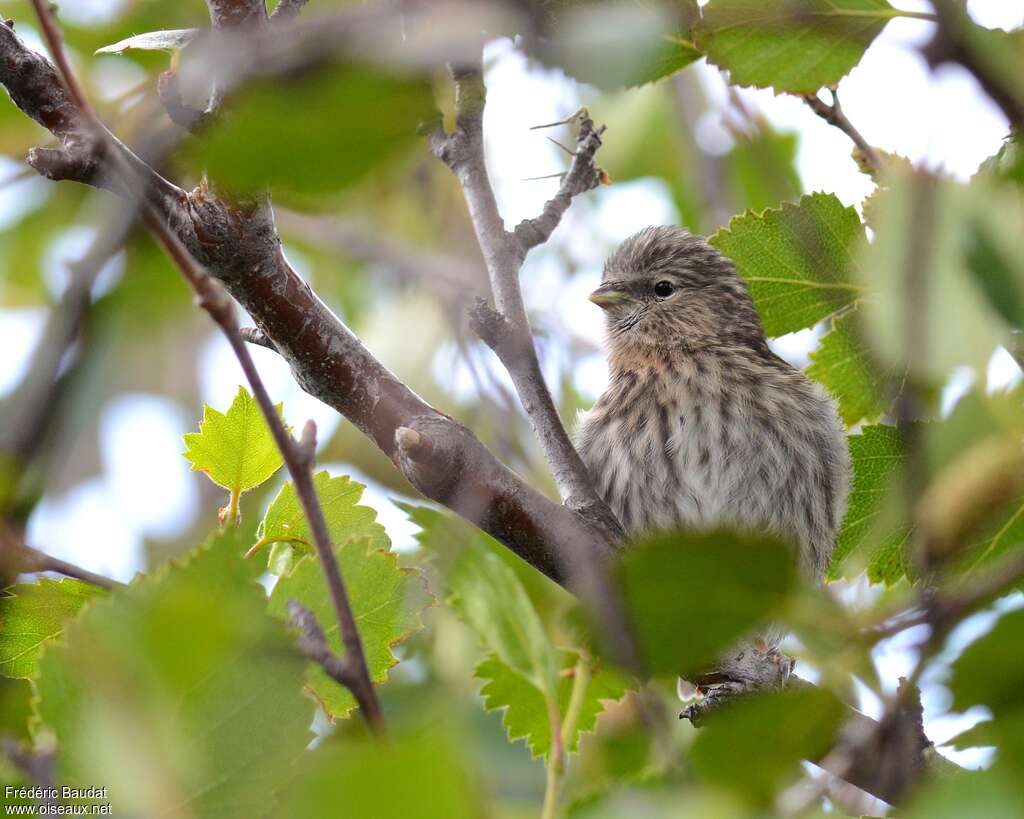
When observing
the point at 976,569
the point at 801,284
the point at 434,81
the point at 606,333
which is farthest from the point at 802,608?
the point at 606,333

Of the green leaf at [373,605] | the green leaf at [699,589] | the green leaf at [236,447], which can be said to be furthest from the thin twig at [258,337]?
the green leaf at [699,589]

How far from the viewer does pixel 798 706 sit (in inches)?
44.3

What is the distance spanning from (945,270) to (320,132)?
760 mm

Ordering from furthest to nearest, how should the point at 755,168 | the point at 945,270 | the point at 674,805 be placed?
the point at 755,168 → the point at 945,270 → the point at 674,805

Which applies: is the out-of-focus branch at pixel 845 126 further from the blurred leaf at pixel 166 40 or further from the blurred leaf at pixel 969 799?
the blurred leaf at pixel 969 799

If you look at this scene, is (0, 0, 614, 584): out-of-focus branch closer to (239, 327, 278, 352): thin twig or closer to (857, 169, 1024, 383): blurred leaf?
(239, 327, 278, 352): thin twig

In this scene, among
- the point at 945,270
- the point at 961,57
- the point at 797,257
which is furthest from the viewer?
the point at 797,257

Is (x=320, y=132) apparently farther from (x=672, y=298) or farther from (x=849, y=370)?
(x=672, y=298)

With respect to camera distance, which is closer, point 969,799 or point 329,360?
point 969,799

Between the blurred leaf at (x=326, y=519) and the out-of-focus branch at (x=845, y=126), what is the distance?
139 cm

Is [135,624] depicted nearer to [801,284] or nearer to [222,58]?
[222,58]

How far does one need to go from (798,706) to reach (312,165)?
0.64 metres

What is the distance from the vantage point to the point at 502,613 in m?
1.42

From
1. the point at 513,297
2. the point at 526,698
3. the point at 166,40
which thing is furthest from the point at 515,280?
the point at 166,40
